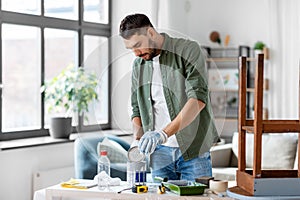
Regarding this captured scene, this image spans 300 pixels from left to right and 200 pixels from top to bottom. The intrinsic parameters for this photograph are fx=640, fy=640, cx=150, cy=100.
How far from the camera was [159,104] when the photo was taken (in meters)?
2.82

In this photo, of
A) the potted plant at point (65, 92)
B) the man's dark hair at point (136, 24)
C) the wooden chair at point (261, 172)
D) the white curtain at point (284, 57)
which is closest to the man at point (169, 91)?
the man's dark hair at point (136, 24)

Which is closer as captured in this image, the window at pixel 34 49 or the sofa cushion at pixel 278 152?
the window at pixel 34 49

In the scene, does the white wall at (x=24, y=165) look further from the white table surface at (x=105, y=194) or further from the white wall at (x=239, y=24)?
the white table surface at (x=105, y=194)

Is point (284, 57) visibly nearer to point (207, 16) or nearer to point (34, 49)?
point (207, 16)

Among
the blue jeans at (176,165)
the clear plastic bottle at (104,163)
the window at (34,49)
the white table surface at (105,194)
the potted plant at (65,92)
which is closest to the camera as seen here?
the white table surface at (105,194)

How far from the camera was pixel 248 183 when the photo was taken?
2.56 meters

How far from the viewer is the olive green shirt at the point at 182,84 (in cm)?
278

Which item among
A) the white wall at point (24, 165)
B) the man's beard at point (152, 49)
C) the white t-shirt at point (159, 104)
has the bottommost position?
the white wall at point (24, 165)

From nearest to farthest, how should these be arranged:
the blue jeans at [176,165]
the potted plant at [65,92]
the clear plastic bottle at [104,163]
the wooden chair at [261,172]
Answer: the wooden chair at [261,172], the blue jeans at [176,165], the clear plastic bottle at [104,163], the potted plant at [65,92]

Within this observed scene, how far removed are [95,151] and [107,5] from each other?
2.71m

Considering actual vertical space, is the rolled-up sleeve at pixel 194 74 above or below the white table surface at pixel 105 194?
above

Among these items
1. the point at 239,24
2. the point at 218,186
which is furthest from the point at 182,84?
the point at 239,24

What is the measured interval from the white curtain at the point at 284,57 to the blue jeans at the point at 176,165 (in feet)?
10.2

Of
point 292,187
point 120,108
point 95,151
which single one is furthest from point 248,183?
point 95,151
